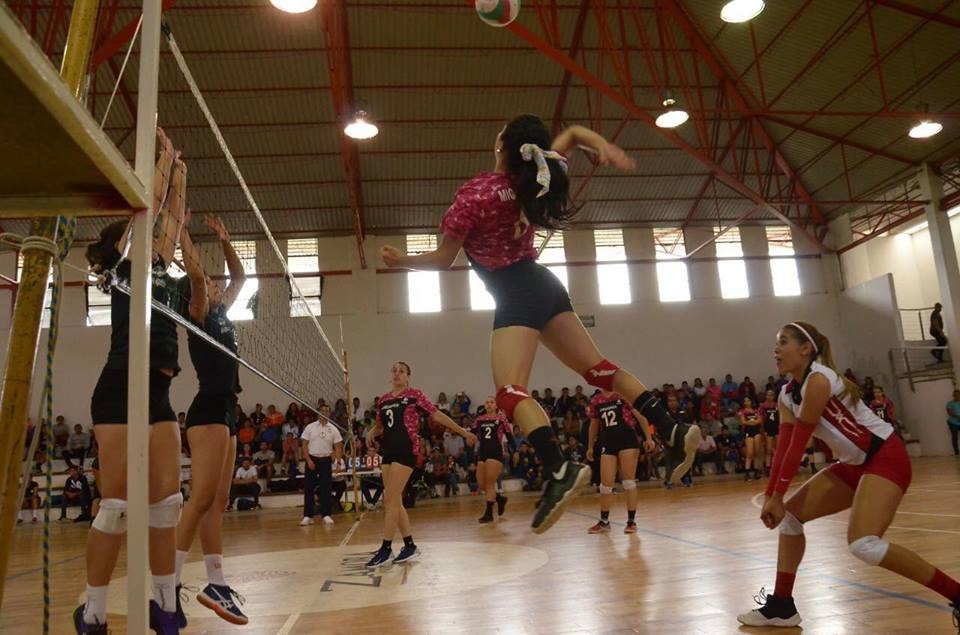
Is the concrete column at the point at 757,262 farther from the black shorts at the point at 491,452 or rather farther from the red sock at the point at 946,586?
the red sock at the point at 946,586

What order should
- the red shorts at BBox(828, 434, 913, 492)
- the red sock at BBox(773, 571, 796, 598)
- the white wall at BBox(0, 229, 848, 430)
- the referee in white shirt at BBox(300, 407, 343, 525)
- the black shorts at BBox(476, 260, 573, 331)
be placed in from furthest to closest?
1. the white wall at BBox(0, 229, 848, 430)
2. the referee in white shirt at BBox(300, 407, 343, 525)
3. the red sock at BBox(773, 571, 796, 598)
4. the red shorts at BBox(828, 434, 913, 492)
5. the black shorts at BBox(476, 260, 573, 331)

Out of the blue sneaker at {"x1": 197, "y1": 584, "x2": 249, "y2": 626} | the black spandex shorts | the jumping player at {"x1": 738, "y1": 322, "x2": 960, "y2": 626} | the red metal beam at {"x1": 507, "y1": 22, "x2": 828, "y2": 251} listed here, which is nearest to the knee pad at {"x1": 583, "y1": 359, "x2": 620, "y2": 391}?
the jumping player at {"x1": 738, "y1": 322, "x2": 960, "y2": 626}

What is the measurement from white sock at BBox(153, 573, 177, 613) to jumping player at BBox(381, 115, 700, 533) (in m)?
1.80

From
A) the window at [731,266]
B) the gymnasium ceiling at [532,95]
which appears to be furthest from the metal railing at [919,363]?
the window at [731,266]

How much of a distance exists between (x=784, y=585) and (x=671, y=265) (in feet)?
64.6

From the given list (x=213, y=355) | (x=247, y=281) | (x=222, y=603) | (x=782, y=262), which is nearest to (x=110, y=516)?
(x=222, y=603)

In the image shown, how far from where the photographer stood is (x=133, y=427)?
1.73 m

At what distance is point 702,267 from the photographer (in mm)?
22641

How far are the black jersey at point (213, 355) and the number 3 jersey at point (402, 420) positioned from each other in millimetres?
2426

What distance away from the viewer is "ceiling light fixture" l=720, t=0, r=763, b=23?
1080 cm

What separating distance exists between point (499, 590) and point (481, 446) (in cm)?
581

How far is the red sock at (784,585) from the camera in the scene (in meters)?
3.62

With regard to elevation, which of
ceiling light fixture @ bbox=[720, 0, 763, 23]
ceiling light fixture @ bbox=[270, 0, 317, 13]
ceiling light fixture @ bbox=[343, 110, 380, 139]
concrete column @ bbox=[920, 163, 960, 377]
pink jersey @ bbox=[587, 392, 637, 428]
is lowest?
pink jersey @ bbox=[587, 392, 637, 428]

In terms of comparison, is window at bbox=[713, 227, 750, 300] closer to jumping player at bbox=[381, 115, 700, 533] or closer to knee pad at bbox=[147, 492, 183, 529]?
jumping player at bbox=[381, 115, 700, 533]
